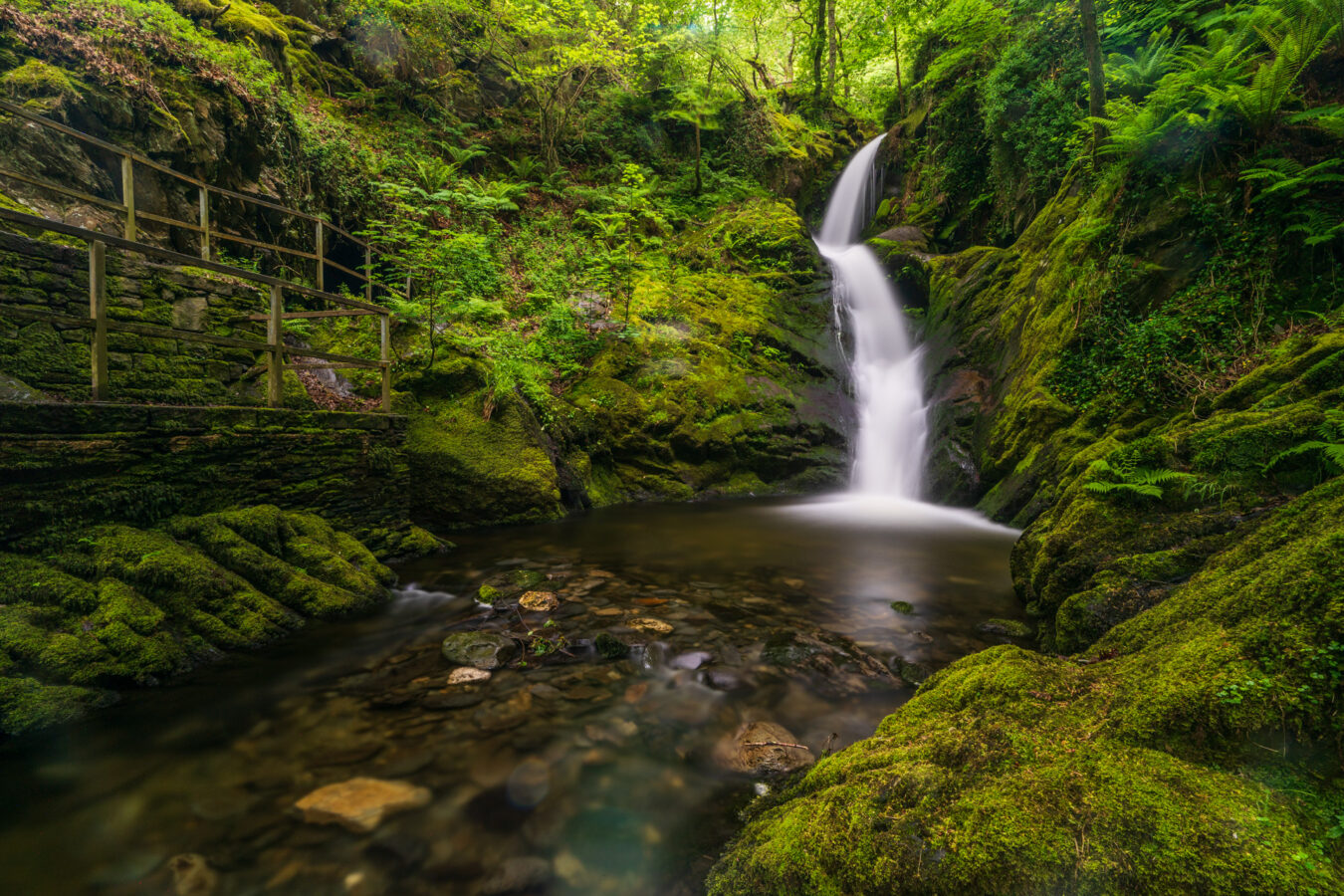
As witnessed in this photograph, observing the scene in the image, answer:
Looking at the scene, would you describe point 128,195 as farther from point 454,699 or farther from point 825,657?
point 825,657

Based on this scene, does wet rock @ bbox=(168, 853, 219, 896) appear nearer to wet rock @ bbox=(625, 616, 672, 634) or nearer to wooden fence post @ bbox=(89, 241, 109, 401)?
wet rock @ bbox=(625, 616, 672, 634)

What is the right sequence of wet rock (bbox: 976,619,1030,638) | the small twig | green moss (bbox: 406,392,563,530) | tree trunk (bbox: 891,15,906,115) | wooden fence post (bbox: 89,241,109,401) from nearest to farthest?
the small twig, wooden fence post (bbox: 89,241,109,401), wet rock (bbox: 976,619,1030,638), green moss (bbox: 406,392,563,530), tree trunk (bbox: 891,15,906,115)

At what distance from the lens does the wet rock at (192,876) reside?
1.85 meters

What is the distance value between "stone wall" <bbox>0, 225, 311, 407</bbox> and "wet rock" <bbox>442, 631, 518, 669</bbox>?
4.14 meters

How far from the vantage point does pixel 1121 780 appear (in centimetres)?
130

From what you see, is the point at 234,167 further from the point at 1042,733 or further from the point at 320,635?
the point at 1042,733

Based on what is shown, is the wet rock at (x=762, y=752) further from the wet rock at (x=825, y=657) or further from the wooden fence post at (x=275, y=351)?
the wooden fence post at (x=275, y=351)

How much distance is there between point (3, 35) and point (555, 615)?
31.8 ft

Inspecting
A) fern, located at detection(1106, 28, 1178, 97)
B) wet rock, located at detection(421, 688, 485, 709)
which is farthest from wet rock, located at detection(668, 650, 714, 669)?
fern, located at detection(1106, 28, 1178, 97)

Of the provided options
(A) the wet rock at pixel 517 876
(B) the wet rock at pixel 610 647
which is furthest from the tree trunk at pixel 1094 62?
(A) the wet rock at pixel 517 876

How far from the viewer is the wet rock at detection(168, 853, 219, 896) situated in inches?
72.8

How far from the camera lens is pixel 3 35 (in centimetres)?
608

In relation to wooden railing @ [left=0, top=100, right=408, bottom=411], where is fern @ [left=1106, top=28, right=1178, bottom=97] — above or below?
above

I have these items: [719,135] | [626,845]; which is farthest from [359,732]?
[719,135]
